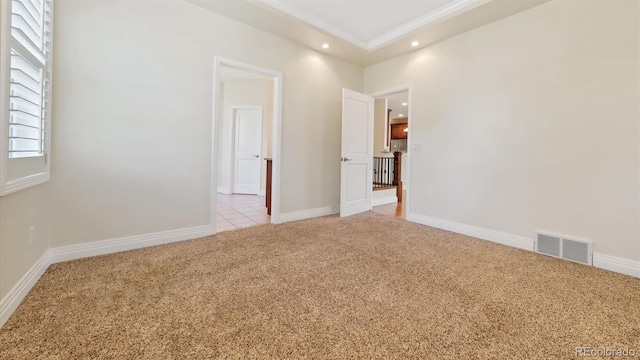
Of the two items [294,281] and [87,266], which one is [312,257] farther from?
[87,266]

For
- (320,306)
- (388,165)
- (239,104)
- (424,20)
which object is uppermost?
(424,20)

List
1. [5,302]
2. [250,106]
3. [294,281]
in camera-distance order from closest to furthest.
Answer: [5,302] → [294,281] → [250,106]

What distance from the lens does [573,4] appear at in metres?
2.38

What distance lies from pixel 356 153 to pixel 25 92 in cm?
356

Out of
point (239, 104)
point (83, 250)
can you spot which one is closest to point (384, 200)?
point (239, 104)

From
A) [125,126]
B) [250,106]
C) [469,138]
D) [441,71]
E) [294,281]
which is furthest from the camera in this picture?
[250,106]

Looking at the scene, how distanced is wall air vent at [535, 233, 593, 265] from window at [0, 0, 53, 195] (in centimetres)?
413

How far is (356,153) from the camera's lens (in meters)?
4.16

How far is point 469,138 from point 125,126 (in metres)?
3.79

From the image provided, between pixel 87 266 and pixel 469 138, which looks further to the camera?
pixel 469 138

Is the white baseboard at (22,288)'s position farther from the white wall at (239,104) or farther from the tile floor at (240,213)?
the white wall at (239,104)

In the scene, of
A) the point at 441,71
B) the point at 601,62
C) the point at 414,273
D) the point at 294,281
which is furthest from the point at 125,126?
the point at 601,62

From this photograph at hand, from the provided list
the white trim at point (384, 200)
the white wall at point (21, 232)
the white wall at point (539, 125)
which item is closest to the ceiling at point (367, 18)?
the white wall at point (539, 125)

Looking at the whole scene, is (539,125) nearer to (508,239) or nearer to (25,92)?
(508,239)
